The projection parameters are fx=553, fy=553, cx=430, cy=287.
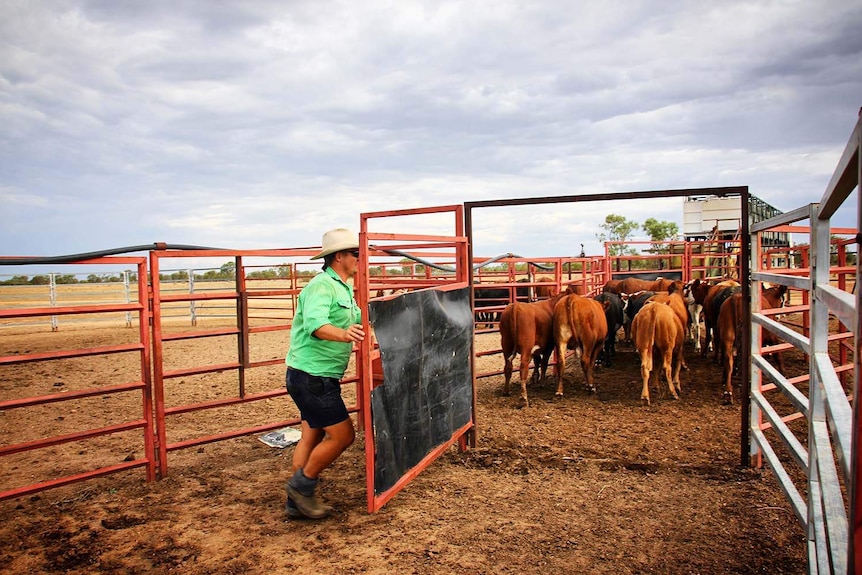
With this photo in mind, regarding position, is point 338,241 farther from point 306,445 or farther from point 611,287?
point 611,287

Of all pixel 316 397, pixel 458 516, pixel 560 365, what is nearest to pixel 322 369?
pixel 316 397

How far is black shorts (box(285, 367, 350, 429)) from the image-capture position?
3.73 metres

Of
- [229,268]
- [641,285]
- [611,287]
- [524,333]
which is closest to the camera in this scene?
[524,333]

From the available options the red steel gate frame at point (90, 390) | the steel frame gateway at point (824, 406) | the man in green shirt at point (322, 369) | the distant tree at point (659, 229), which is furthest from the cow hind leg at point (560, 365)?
the distant tree at point (659, 229)

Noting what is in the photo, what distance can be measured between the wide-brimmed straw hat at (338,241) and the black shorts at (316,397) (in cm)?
86

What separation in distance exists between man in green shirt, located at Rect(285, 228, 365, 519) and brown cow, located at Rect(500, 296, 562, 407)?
3706mm

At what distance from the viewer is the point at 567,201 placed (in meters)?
5.06

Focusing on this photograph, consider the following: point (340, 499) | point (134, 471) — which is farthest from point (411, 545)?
point (134, 471)

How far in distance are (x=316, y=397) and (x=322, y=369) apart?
194 millimetres

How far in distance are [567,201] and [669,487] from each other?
8.32 ft

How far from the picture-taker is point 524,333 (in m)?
7.32

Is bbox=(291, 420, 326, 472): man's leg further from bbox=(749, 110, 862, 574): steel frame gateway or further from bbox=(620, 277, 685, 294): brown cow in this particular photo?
bbox=(620, 277, 685, 294): brown cow

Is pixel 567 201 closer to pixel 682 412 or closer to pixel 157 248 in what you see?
pixel 682 412

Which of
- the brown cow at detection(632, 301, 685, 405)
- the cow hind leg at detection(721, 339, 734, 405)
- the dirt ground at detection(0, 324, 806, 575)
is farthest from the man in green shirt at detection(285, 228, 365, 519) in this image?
the cow hind leg at detection(721, 339, 734, 405)
